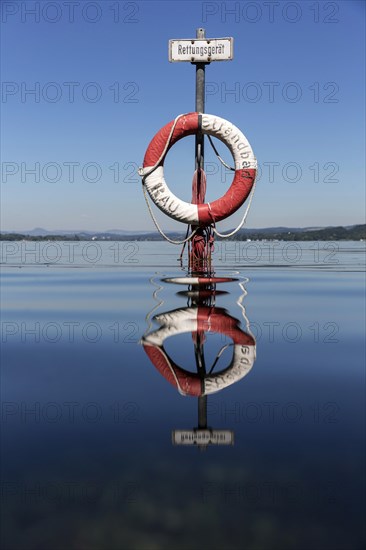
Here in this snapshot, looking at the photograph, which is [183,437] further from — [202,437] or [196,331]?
[196,331]

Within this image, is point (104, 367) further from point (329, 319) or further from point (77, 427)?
point (329, 319)

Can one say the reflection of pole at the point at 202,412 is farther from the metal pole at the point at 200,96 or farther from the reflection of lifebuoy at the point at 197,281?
the metal pole at the point at 200,96

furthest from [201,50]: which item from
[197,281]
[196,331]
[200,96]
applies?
[196,331]

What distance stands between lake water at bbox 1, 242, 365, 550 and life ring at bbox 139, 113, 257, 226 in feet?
14.7

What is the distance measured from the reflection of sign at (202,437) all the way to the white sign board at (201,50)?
7.93 m

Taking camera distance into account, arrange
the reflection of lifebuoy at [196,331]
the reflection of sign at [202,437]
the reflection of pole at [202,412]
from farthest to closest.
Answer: the reflection of lifebuoy at [196,331] < the reflection of pole at [202,412] < the reflection of sign at [202,437]

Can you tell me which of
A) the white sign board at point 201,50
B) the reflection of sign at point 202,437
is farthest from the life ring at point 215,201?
the reflection of sign at point 202,437

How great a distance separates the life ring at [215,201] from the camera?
8.84 meters

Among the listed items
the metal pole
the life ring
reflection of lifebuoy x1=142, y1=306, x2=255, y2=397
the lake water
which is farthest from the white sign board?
the lake water

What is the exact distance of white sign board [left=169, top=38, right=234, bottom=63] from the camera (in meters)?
8.73

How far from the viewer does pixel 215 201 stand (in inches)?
354

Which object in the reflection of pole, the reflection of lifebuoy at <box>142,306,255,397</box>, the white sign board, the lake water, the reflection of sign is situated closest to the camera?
the lake water

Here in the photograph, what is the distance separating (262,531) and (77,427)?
3.34ft

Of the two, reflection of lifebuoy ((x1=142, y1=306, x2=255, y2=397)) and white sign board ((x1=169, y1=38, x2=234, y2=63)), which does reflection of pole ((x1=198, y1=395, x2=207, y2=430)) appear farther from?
white sign board ((x1=169, y1=38, x2=234, y2=63))
